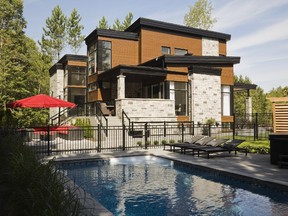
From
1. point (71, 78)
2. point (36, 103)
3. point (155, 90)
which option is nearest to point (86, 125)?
point (36, 103)

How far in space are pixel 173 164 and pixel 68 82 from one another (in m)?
22.4

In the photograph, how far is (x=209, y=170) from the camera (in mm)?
10125

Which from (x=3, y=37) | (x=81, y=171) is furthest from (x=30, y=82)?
(x=81, y=171)

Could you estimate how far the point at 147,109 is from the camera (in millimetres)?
20969

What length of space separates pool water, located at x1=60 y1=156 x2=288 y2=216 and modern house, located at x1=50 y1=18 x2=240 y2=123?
9.90m

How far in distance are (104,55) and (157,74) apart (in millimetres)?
7333

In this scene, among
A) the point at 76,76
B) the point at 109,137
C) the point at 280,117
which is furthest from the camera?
the point at 76,76

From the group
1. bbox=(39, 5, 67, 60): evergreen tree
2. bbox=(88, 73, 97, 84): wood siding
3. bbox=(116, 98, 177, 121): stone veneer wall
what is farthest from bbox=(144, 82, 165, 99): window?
bbox=(39, 5, 67, 60): evergreen tree

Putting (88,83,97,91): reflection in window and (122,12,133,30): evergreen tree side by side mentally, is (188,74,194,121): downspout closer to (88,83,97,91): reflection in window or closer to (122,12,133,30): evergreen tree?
(88,83,97,91): reflection in window

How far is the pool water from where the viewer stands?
650cm

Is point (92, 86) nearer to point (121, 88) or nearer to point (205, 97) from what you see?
point (121, 88)

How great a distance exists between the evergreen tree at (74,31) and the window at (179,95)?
35.3 metres

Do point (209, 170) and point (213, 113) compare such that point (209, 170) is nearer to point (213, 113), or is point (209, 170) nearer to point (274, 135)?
Result: point (274, 135)

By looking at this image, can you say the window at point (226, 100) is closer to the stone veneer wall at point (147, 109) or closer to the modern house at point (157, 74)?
the modern house at point (157, 74)
